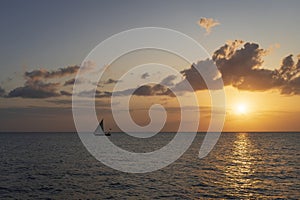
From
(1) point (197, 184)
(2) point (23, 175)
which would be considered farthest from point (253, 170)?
(2) point (23, 175)

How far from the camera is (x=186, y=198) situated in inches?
1634

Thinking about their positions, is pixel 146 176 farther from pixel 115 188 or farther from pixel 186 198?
pixel 186 198

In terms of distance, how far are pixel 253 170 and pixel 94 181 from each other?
35.5 meters

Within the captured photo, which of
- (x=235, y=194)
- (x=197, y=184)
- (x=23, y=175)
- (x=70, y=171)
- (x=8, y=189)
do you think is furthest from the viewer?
(x=70, y=171)

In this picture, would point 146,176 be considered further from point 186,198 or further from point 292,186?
point 292,186

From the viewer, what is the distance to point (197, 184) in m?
51.5

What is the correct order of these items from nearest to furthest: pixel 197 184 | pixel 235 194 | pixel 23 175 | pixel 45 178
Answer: pixel 235 194
pixel 197 184
pixel 45 178
pixel 23 175

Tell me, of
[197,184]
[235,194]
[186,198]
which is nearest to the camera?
[186,198]

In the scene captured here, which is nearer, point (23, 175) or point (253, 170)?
point (23, 175)

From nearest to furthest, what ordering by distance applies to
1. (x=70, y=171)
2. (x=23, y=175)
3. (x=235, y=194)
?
(x=235, y=194) → (x=23, y=175) → (x=70, y=171)

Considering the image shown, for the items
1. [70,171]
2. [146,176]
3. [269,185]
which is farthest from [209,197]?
[70,171]

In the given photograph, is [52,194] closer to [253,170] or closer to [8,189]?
[8,189]

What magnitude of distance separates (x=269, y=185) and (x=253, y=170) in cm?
1912

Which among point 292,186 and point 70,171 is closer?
point 292,186
